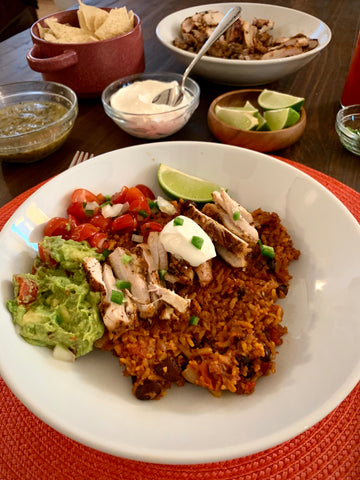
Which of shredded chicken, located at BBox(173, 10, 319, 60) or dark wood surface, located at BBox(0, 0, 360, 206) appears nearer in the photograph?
dark wood surface, located at BBox(0, 0, 360, 206)

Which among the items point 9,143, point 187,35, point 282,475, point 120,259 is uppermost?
point 187,35

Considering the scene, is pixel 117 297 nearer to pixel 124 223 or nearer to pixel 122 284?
pixel 122 284

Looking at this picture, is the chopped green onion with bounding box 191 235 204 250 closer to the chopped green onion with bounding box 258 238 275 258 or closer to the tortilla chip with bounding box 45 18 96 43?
the chopped green onion with bounding box 258 238 275 258

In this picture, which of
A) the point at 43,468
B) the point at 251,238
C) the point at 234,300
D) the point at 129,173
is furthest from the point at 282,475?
the point at 129,173

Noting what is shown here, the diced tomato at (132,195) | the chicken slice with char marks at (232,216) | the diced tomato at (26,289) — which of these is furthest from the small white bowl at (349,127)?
the diced tomato at (26,289)

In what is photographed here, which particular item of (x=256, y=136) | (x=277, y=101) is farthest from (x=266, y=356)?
(x=277, y=101)

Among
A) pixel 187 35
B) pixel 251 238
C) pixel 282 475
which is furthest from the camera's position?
pixel 187 35

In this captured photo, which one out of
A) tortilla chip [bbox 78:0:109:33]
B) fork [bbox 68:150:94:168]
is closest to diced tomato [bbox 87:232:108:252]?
fork [bbox 68:150:94:168]

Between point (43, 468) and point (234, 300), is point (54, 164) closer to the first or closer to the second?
point (234, 300)
